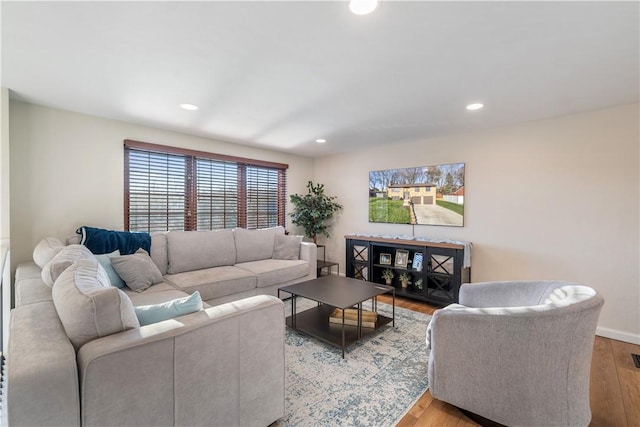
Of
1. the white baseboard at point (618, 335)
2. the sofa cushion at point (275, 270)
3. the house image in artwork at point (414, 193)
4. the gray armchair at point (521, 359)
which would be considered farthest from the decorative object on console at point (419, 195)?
the gray armchair at point (521, 359)

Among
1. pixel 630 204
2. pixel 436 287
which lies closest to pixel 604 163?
pixel 630 204

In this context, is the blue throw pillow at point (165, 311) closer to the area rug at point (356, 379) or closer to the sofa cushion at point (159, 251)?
the area rug at point (356, 379)

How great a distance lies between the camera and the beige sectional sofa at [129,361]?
3.19 ft

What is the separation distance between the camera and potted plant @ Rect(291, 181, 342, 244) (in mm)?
4866

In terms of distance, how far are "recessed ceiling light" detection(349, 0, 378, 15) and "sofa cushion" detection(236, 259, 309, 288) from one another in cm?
276

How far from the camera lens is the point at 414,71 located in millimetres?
2020

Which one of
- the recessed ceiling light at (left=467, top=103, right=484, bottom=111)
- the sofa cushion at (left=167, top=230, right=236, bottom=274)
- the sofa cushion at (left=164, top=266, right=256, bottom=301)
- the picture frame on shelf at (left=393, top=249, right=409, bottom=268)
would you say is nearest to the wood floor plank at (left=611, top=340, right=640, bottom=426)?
the picture frame on shelf at (left=393, top=249, right=409, bottom=268)

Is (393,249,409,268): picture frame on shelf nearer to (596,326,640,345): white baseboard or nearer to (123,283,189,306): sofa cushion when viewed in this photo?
(596,326,640,345): white baseboard

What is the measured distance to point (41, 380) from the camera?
93 centimetres

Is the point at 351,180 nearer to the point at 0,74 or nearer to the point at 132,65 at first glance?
the point at 132,65

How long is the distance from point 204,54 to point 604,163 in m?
3.71

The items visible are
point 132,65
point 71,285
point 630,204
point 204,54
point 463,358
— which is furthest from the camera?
point 630,204

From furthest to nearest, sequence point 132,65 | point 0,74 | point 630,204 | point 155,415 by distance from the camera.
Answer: point 630,204 → point 0,74 → point 132,65 → point 155,415

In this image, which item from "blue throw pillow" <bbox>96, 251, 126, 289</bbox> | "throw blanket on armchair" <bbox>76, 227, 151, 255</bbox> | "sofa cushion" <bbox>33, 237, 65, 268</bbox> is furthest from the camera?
"throw blanket on armchair" <bbox>76, 227, 151, 255</bbox>
